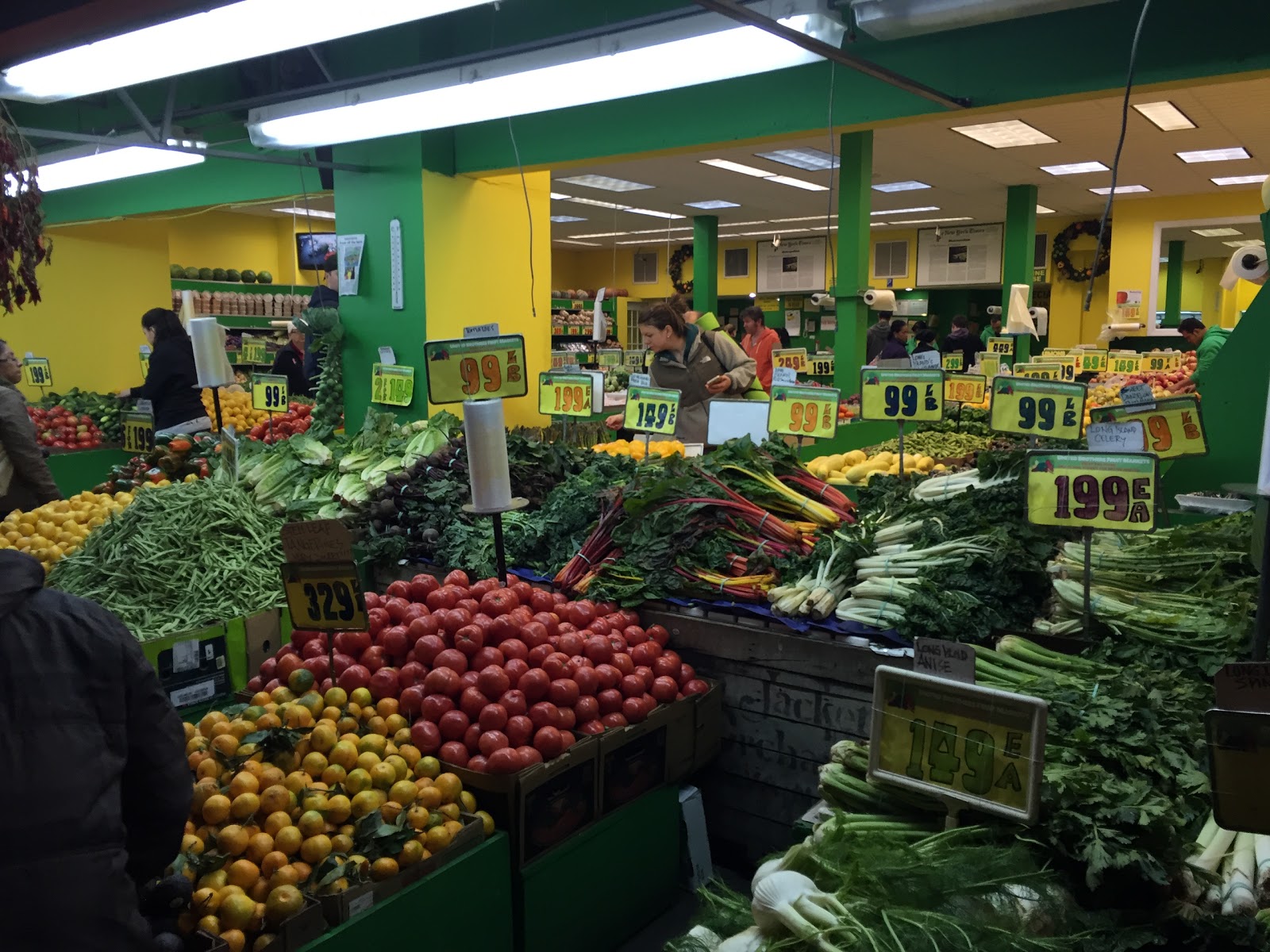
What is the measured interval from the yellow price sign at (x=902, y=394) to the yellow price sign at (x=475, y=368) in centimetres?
163

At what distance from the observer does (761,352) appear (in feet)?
28.7

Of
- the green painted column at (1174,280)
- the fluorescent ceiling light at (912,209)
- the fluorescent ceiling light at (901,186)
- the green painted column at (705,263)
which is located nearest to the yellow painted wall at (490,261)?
the fluorescent ceiling light at (901,186)

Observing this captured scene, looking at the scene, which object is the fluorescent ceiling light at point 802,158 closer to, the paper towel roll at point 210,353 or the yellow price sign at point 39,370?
the paper towel roll at point 210,353

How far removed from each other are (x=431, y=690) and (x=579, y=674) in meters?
0.44

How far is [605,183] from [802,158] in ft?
11.2

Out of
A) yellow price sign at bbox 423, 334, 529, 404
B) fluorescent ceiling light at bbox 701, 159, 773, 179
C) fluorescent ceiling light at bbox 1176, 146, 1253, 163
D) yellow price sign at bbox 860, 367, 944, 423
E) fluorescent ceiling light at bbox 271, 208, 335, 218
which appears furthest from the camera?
fluorescent ceiling light at bbox 271, 208, 335, 218

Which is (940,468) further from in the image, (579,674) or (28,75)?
(28,75)

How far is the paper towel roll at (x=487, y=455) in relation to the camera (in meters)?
3.06

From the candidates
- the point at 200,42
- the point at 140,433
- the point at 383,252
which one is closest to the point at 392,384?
the point at 383,252

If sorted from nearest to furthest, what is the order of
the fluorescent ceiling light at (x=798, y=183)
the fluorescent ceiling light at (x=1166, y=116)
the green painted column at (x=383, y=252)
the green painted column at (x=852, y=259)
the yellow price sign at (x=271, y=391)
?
the yellow price sign at (x=271, y=391)
the green painted column at (x=383, y=252)
the green painted column at (x=852, y=259)
the fluorescent ceiling light at (x=1166, y=116)
the fluorescent ceiling light at (x=798, y=183)

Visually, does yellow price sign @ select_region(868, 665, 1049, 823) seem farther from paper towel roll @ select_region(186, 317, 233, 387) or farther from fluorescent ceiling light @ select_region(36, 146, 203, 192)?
fluorescent ceiling light @ select_region(36, 146, 203, 192)

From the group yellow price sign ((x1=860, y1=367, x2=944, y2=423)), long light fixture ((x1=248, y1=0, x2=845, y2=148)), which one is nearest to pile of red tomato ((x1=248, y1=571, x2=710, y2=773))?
yellow price sign ((x1=860, y1=367, x2=944, y2=423))

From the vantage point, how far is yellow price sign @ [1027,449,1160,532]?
254 centimetres

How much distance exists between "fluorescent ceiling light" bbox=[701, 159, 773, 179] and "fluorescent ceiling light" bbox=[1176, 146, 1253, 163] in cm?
502
